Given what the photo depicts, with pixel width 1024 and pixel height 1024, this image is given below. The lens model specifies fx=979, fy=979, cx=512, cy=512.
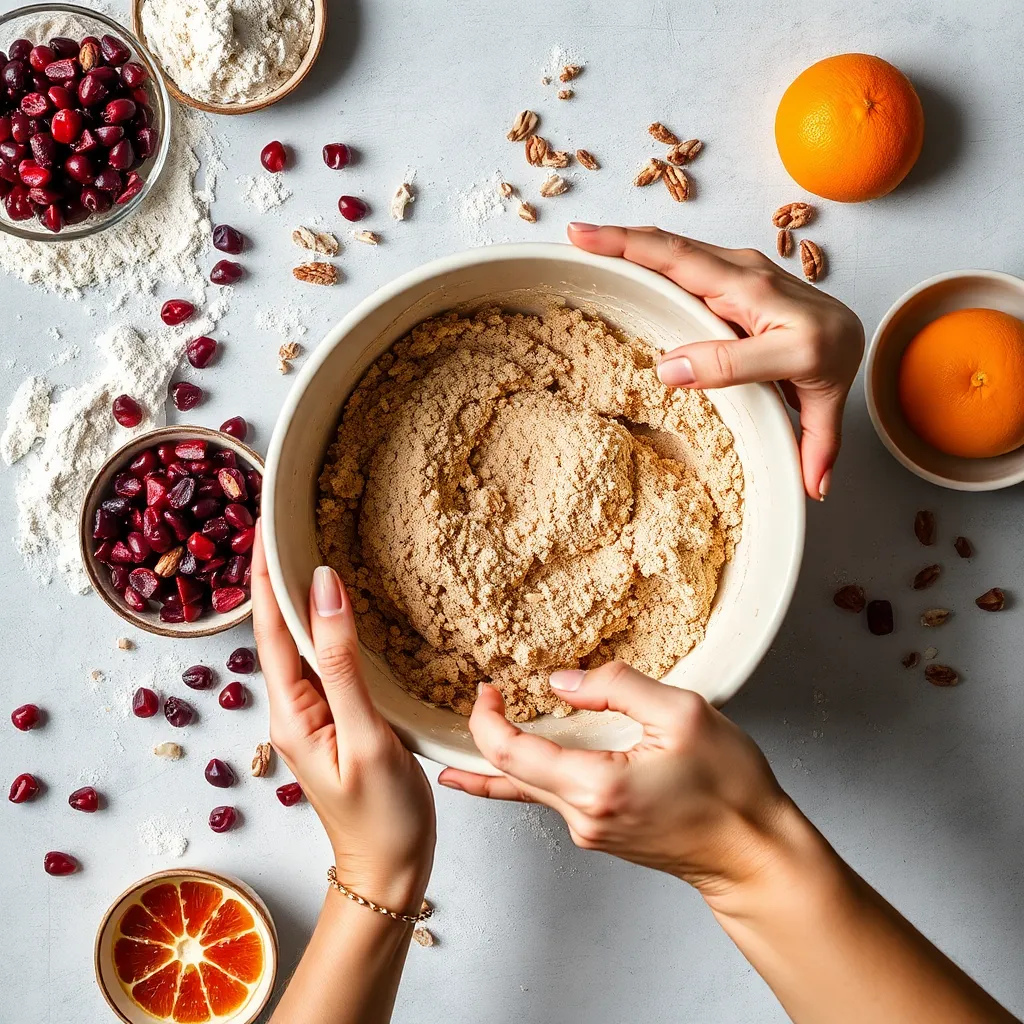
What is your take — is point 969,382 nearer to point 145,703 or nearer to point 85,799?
point 145,703

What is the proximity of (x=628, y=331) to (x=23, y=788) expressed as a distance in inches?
46.2

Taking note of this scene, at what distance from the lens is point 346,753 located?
112 centimetres

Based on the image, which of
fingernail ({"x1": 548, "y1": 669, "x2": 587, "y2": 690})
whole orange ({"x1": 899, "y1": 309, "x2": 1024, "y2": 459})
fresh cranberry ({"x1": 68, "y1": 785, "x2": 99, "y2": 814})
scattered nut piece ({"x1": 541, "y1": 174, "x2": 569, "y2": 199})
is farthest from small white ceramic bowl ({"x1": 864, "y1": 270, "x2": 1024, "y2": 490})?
fresh cranberry ({"x1": 68, "y1": 785, "x2": 99, "y2": 814})

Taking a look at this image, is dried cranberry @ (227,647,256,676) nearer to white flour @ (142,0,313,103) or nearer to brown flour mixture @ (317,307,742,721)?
brown flour mixture @ (317,307,742,721)

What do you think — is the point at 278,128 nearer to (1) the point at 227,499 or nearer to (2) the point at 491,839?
(1) the point at 227,499

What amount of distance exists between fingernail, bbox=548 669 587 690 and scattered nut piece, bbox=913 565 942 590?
691 mm

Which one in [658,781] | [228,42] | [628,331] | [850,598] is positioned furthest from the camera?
[850,598]

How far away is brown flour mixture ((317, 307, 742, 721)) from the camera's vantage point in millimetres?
1206

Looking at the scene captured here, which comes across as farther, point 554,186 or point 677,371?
point 554,186

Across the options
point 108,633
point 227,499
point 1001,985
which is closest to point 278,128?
point 227,499

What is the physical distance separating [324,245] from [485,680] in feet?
2.32

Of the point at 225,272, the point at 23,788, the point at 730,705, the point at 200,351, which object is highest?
the point at 225,272

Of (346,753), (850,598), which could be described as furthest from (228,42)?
(850,598)

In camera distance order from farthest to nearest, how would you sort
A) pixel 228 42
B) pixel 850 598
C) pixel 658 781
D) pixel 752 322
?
pixel 850 598 < pixel 228 42 < pixel 752 322 < pixel 658 781
